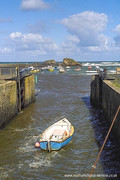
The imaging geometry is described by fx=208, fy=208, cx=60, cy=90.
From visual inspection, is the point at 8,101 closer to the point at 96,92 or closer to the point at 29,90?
the point at 29,90

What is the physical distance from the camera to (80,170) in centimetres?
1146

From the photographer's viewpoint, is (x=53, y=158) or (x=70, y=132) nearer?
(x=53, y=158)

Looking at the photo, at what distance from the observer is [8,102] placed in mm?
19422

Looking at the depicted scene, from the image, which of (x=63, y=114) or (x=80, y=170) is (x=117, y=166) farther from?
(x=63, y=114)

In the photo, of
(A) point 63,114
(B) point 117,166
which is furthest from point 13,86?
(B) point 117,166

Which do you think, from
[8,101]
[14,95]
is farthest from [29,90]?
[8,101]

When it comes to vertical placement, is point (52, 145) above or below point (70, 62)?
below

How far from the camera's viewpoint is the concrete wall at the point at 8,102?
58.8 ft

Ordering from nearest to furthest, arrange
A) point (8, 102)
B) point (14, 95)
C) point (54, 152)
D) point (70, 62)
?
point (54, 152)
point (8, 102)
point (14, 95)
point (70, 62)

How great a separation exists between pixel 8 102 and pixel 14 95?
186 centimetres

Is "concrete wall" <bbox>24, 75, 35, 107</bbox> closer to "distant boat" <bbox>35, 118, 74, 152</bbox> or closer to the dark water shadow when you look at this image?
the dark water shadow

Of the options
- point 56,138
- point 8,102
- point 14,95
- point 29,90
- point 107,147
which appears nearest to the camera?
point 56,138

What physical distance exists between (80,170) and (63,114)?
36.9 ft

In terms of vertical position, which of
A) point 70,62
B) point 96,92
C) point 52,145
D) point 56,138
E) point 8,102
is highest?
point 70,62
